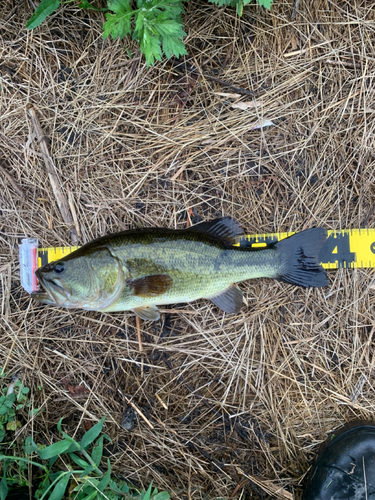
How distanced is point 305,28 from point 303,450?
4498 millimetres

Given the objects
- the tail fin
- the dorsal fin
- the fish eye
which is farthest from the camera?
the dorsal fin

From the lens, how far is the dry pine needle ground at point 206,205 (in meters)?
3.64

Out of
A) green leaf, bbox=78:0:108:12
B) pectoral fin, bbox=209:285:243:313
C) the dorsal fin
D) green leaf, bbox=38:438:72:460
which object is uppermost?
green leaf, bbox=78:0:108:12

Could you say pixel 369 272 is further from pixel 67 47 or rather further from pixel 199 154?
pixel 67 47

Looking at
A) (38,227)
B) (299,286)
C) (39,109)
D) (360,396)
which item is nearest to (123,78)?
(39,109)

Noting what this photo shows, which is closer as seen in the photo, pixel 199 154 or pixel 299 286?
pixel 299 286

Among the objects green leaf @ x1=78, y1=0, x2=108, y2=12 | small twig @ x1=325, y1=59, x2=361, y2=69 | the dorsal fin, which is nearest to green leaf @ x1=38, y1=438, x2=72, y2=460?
the dorsal fin

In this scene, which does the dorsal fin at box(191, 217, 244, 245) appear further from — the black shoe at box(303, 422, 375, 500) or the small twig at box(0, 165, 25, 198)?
the black shoe at box(303, 422, 375, 500)

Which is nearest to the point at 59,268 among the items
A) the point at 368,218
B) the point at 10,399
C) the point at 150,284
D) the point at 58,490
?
the point at 150,284

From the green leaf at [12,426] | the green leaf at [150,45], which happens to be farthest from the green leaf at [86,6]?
the green leaf at [12,426]

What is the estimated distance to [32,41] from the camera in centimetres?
376

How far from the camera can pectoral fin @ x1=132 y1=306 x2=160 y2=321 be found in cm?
345

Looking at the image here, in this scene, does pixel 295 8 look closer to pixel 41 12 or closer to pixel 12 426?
pixel 41 12

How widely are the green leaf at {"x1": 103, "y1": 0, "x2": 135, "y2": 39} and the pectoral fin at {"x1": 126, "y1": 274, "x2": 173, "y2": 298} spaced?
7.39 feet
